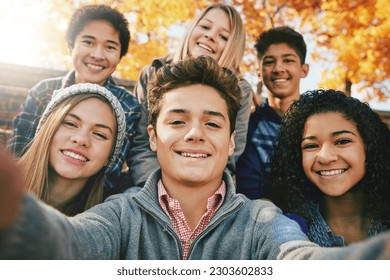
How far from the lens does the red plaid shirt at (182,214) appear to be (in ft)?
4.14

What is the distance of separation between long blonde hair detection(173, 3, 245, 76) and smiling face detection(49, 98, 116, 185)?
64 centimetres

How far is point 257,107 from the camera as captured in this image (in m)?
2.32

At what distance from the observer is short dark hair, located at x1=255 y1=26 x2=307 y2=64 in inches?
94.4

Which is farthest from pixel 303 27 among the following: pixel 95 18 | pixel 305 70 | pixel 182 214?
pixel 182 214

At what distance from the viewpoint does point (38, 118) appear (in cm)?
194

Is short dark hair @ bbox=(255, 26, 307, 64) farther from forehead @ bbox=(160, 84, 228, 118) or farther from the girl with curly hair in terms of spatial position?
forehead @ bbox=(160, 84, 228, 118)

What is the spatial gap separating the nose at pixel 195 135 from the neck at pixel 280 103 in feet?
3.42

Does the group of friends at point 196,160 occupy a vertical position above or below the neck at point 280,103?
below

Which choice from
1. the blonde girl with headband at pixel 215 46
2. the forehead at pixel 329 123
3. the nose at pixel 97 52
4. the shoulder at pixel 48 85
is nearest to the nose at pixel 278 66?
the blonde girl with headband at pixel 215 46

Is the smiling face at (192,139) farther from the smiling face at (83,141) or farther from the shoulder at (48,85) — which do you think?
the shoulder at (48,85)

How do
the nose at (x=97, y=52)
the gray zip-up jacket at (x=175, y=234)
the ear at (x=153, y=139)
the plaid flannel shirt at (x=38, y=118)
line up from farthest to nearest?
the nose at (x=97, y=52), the plaid flannel shirt at (x=38, y=118), the ear at (x=153, y=139), the gray zip-up jacket at (x=175, y=234)

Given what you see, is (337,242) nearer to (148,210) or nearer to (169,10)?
(148,210)

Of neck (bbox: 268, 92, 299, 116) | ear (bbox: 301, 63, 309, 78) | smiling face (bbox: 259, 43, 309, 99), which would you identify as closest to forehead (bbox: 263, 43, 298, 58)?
smiling face (bbox: 259, 43, 309, 99)

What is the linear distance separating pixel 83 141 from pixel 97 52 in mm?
739
